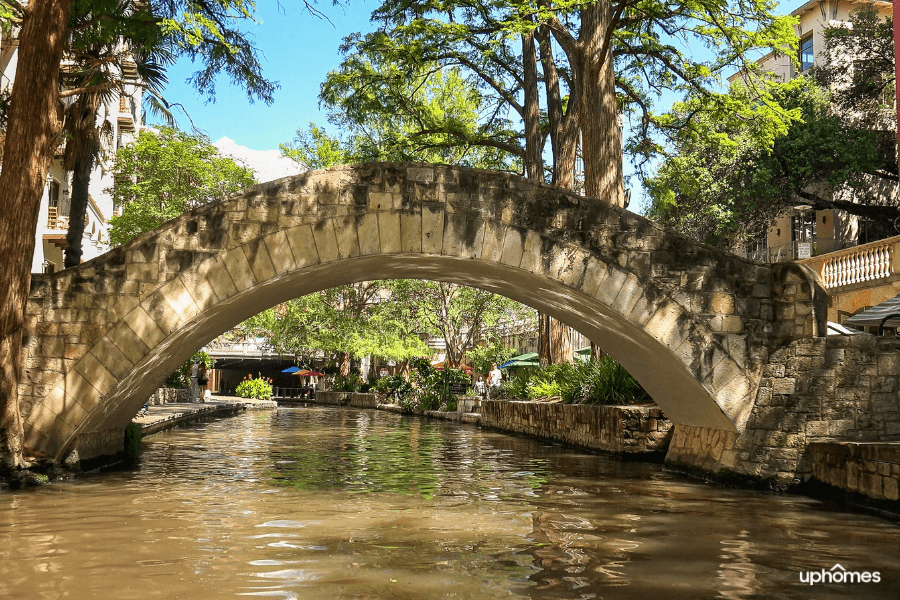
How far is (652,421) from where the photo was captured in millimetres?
14258

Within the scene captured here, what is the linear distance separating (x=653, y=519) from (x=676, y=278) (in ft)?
12.2

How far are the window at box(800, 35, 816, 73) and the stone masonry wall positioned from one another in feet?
95.7

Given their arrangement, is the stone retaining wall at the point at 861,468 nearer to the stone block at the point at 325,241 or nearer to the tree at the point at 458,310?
the stone block at the point at 325,241

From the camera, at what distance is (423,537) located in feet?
24.0

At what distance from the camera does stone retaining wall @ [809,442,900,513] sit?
327 inches

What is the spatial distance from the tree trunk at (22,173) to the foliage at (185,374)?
23083mm

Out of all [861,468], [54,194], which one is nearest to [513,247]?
[861,468]

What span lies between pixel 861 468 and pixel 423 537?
195 inches

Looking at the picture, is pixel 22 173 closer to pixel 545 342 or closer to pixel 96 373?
pixel 96 373

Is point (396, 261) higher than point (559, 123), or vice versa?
point (559, 123)

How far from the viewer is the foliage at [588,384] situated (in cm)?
1579

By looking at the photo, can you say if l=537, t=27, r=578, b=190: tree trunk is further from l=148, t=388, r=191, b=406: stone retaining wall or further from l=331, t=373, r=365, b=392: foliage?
l=331, t=373, r=365, b=392: foliage

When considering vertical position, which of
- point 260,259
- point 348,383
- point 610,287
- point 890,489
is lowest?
point 890,489

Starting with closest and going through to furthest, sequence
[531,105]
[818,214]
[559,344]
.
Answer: [559,344] → [531,105] → [818,214]
